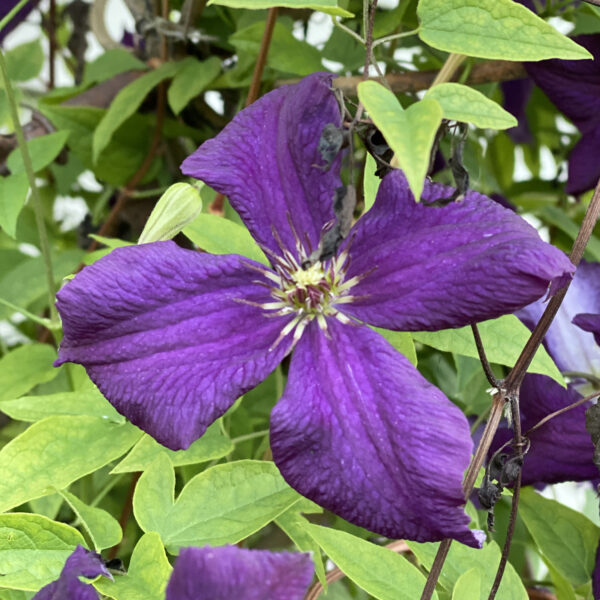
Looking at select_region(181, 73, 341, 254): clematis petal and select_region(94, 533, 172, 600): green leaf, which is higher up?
select_region(181, 73, 341, 254): clematis petal

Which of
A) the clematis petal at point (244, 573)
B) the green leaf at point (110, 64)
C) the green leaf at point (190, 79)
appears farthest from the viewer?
the green leaf at point (110, 64)

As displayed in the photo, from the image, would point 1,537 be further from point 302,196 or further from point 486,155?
point 486,155

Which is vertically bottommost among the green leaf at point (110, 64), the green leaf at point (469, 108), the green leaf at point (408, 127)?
the green leaf at point (110, 64)

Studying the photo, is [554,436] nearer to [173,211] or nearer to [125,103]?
[173,211]

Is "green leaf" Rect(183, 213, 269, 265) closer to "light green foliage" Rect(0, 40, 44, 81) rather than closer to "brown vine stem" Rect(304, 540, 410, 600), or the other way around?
"brown vine stem" Rect(304, 540, 410, 600)

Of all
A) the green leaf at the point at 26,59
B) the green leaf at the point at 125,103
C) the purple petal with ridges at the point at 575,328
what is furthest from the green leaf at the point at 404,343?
the green leaf at the point at 26,59

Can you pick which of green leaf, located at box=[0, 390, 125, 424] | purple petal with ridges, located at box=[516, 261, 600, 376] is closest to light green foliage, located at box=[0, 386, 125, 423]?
green leaf, located at box=[0, 390, 125, 424]

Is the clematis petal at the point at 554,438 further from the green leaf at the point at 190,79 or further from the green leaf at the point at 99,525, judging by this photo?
the green leaf at the point at 190,79
